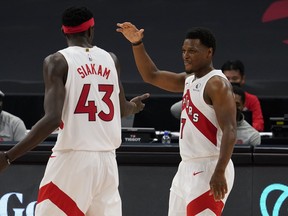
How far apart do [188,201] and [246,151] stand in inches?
51.2

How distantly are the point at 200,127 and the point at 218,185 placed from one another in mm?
479

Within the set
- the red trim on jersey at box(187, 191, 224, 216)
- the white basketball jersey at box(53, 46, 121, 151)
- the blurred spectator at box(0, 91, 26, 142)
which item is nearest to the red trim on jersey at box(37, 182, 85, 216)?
the white basketball jersey at box(53, 46, 121, 151)

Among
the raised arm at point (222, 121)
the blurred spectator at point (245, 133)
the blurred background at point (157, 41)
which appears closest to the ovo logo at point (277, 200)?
the blurred spectator at point (245, 133)

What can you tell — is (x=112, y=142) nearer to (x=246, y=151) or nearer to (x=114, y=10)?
(x=246, y=151)

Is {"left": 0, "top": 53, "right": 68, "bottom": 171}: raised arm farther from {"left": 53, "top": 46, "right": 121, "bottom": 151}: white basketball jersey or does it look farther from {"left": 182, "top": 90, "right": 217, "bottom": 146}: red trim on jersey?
{"left": 182, "top": 90, "right": 217, "bottom": 146}: red trim on jersey

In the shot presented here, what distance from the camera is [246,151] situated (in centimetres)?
744

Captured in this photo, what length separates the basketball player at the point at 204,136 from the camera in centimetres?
611

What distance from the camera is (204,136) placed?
6328mm

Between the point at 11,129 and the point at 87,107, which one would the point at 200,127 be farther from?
the point at 11,129

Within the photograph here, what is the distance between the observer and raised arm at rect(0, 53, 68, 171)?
5.47m

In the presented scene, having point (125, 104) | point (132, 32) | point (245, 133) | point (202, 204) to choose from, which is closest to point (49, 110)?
point (125, 104)

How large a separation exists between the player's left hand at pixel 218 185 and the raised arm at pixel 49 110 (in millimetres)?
1174

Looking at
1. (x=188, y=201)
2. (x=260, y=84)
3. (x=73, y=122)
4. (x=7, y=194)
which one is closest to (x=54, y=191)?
(x=73, y=122)

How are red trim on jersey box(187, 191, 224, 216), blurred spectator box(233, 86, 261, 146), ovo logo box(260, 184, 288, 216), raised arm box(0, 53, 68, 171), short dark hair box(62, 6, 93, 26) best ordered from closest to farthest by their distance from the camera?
1. raised arm box(0, 53, 68, 171)
2. short dark hair box(62, 6, 93, 26)
3. red trim on jersey box(187, 191, 224, 216)
4. ovo logo box(260, 184, 288, 216)
5. blurred spectator box(233, 86, 261, 146)
